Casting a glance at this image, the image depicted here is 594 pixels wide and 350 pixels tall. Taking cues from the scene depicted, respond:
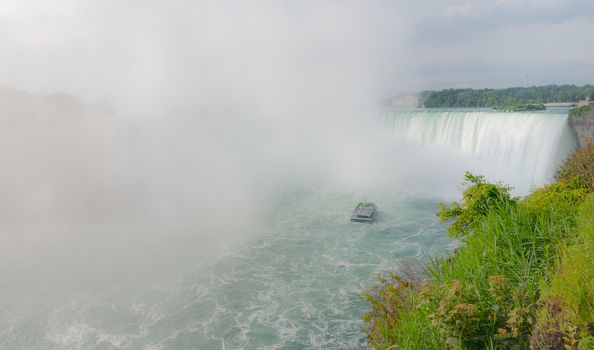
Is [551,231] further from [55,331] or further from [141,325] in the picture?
[55,331]

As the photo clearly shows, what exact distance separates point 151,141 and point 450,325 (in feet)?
209

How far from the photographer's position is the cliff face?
27550 mm

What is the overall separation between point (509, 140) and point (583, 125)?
6.33 meters

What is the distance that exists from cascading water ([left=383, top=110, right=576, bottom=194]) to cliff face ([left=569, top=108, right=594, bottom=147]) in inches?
22.4

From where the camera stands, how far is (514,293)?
5188 mm

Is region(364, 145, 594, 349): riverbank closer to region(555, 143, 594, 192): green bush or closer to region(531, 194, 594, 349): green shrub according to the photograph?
region(531, 194, 594, 349): green shrub

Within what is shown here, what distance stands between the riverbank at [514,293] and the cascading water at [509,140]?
26549 millimetres

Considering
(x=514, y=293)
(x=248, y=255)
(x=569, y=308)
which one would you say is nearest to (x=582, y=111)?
A: (x=248, y=255)

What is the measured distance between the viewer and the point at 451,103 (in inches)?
3814

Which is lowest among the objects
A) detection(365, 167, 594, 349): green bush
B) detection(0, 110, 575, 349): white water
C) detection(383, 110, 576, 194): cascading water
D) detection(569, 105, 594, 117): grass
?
detection(0, 110, 575, 349): white water

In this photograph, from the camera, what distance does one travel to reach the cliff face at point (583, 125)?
90.4 feet

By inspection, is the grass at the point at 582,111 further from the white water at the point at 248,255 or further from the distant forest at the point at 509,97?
the distant forest at the point at 509,97

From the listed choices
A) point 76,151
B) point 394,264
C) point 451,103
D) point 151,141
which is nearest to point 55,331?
point 394,264

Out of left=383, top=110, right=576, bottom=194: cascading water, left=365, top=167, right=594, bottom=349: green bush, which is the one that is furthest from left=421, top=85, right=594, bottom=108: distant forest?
left=365, top=167, right=594, bottom=349: green bush
